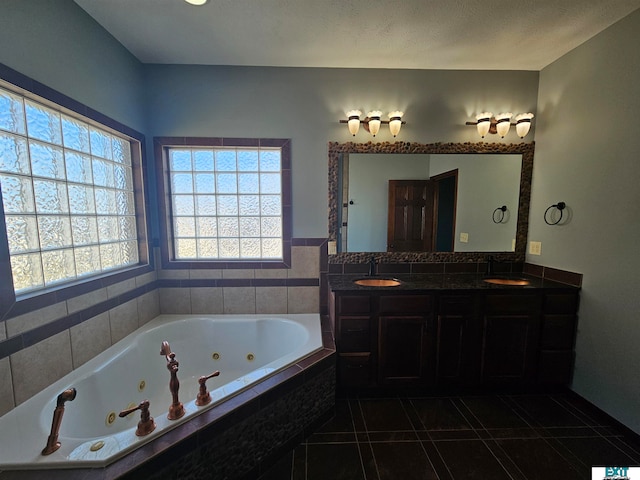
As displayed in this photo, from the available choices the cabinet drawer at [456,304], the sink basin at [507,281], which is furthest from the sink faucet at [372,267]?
the sink basin at [507,281]

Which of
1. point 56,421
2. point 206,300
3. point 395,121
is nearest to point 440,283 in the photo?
point 395,121

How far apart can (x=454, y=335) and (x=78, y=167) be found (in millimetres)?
2815

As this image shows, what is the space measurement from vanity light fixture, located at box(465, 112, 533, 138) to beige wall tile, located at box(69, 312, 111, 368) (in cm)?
324

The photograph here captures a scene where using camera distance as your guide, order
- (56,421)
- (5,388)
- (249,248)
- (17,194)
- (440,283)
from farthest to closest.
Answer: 1. (249,248)
2. (440,283)
3. (17,194)
4. (5,388)
5. (56,421)

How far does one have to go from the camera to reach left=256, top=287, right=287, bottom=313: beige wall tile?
2270 millimetres

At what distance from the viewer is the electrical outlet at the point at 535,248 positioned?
2189mm

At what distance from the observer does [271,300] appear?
2.28 metres

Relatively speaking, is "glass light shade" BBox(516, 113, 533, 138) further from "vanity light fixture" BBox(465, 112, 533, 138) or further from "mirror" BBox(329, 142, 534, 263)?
"mirror" BBox(329, 142, 534, 263)

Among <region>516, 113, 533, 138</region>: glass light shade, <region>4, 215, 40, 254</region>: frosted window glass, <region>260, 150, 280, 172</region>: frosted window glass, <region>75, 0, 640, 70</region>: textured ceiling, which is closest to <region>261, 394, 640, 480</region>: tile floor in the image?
<region>4, 215, 40, 254</region>: frosted window glass

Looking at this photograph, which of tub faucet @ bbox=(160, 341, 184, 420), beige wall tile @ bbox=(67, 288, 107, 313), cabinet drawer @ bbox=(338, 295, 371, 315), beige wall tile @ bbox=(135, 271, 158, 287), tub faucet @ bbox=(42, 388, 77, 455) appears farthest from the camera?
beige wall tile @ bbox=(135, 271, 158, 287)

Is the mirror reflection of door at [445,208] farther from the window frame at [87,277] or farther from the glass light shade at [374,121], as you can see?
the window frame at [87,277]

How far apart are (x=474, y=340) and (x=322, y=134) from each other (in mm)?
2057

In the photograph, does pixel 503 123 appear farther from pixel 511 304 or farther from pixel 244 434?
pixel 244 434

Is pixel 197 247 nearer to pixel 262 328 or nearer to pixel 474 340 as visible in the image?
pixel 262 328
